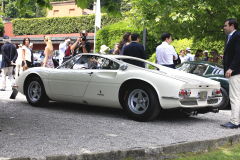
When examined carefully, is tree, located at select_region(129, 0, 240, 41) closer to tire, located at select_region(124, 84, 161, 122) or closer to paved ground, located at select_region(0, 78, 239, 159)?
paved ground, located at select_region(0, 78, 239, 159)

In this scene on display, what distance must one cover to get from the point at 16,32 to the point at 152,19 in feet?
116

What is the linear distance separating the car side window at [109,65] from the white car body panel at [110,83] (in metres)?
0.07

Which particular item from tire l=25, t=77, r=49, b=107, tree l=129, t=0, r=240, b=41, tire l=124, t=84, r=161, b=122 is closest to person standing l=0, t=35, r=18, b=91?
tire l=25, t=77, r=49, b=107

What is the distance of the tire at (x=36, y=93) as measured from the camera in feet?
23.0

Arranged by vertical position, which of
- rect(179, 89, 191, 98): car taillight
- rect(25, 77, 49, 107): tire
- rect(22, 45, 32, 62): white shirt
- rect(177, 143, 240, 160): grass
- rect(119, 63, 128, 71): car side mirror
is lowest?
rect(177, 143, 240, 160): grass

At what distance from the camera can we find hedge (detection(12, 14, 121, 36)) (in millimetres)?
40656

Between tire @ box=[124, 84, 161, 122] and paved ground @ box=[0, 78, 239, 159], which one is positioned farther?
tire @ box=[124, 84, 161, 122]

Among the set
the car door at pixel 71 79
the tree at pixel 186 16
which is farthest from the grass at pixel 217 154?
the tree at pixel 186 16

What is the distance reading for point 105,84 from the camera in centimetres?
596

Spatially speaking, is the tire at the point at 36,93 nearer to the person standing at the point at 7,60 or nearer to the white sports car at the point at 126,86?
the white sports car at the point at 126,86

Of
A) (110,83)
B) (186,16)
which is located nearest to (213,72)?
(186,16)

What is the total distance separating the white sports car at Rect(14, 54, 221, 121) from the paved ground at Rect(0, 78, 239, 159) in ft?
1.04

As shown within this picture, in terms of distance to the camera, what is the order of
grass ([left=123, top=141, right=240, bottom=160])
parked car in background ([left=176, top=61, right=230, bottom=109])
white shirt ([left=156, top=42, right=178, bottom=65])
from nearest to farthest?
1. grass ([left=123, top=141, right=240, bottom=160])
2. white shirt ([left=156, top=42, right=178, bottom=65])
3. parked car in background ([left=176, top=61, right=230, bottom=109])

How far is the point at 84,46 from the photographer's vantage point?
→ 9016mm
